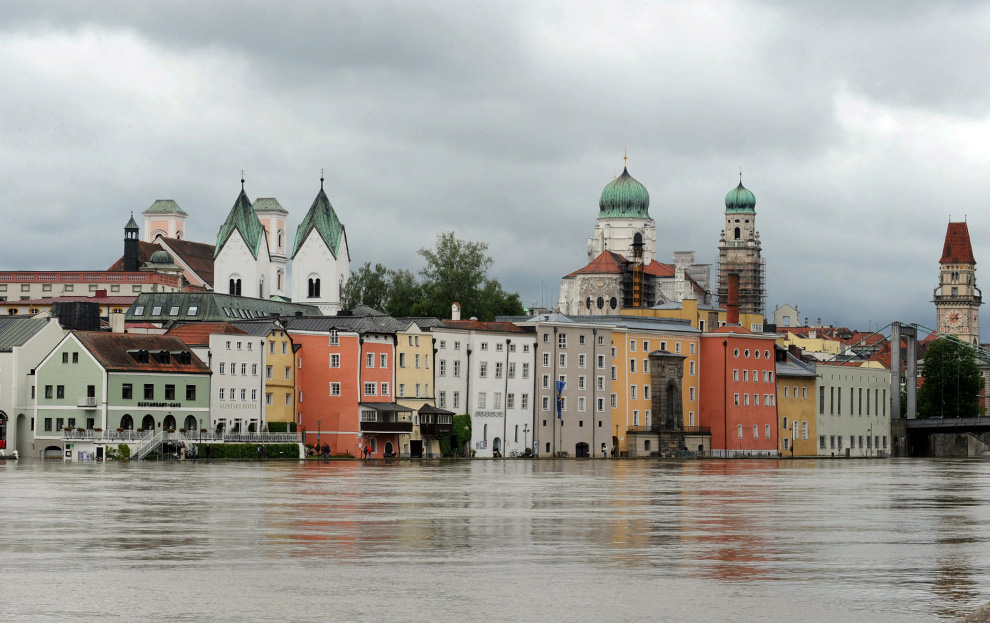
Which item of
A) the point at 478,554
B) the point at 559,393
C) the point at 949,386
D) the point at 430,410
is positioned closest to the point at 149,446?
the point at 430,410

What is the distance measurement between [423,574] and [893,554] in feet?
39.7

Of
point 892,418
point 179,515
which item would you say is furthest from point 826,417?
point 179,515

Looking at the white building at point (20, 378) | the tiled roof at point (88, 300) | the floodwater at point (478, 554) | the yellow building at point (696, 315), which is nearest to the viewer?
the floodwater at point (478, 554)

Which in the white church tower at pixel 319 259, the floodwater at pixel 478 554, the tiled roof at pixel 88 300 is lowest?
the floodwater at pixel 478 554

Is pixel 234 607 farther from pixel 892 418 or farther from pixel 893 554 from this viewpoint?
pixel 892 418

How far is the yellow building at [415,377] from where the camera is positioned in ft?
418

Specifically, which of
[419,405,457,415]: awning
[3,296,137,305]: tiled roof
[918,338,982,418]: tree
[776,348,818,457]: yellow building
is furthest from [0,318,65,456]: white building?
[918,338,982,418]: tree

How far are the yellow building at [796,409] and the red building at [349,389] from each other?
165 ft

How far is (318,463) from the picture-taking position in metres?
108

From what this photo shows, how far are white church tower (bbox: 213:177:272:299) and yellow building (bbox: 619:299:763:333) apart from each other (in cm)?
4307

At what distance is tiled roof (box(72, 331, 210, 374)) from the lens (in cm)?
11251

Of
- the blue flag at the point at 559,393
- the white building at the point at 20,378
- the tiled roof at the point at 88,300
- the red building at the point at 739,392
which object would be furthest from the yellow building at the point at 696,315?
the white building at the point at 20,378

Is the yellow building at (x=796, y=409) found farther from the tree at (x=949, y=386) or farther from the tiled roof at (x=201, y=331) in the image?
the tiled roof at (x=201, y=331)

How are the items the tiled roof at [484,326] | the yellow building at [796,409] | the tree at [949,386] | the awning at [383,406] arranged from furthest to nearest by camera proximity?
the tree at [949,386] → the yellow building at [796,409] → the tiled roof at [484,326] → the awning at [383,406]
